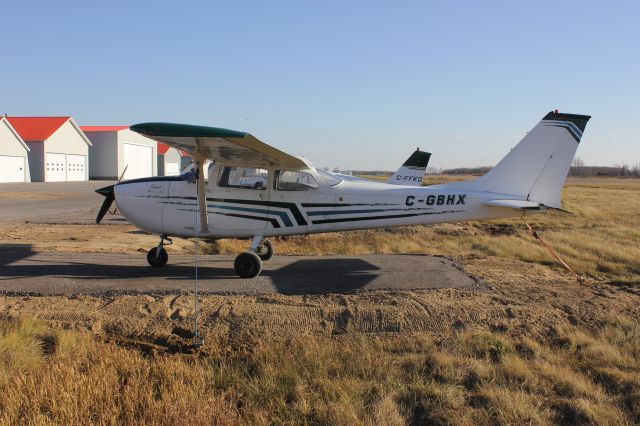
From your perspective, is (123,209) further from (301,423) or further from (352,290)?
(301,423)

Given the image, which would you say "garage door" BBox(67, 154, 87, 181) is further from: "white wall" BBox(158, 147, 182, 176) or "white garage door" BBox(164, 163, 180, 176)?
"white garage door" BBox(164, 163, 180, 176)

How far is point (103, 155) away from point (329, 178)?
229 feet

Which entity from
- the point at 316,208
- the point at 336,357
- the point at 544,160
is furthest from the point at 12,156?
the point at 336,357

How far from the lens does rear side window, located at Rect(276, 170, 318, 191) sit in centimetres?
964

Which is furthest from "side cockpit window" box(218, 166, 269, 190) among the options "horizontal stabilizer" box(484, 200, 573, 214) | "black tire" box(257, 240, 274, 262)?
"horizontal stabilizer" box(484, 200, 573, 214)

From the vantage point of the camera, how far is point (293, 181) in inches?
380

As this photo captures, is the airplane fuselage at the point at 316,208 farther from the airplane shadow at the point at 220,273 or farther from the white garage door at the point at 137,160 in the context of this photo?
the white garage door at the point at 137,160

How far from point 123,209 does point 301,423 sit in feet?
23.2

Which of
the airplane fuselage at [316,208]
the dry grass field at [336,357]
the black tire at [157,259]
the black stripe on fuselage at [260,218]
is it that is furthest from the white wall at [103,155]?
the dry grass field at [336,357]

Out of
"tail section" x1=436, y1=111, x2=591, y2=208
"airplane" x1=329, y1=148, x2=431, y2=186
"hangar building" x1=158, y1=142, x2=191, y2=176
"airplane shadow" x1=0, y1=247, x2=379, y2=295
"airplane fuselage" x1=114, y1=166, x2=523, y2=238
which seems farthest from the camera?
"hangar building" x1=158, y1=142, x2=191, y2=176

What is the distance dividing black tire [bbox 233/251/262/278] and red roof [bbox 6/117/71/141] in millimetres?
57221

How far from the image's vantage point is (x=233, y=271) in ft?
32.3

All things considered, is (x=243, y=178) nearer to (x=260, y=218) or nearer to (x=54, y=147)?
(x=260, y=218)

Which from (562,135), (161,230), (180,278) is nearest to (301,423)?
(180,278)
